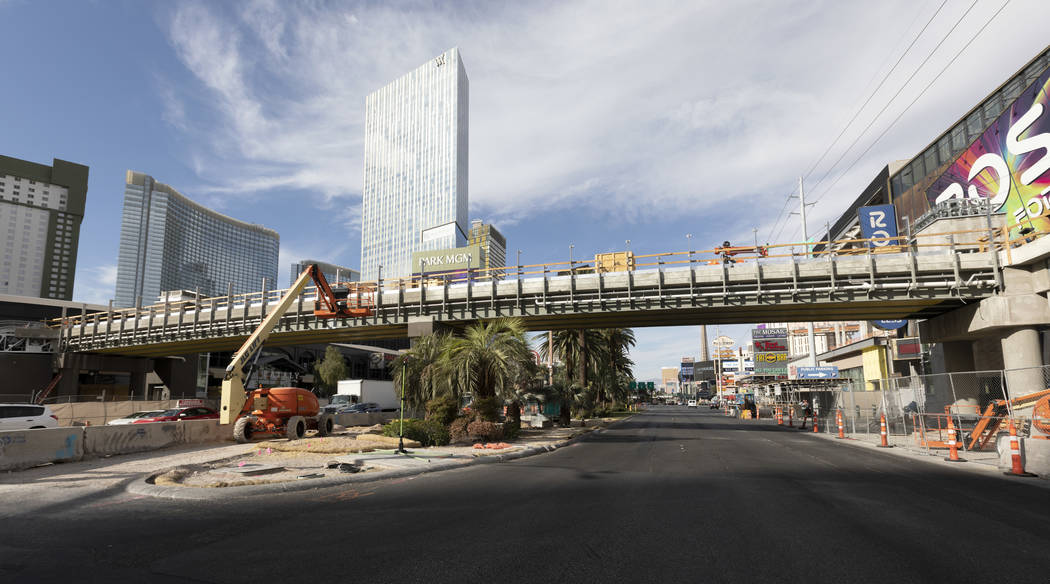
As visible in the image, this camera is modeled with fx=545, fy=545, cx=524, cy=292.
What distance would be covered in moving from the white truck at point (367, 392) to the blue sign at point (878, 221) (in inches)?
1679

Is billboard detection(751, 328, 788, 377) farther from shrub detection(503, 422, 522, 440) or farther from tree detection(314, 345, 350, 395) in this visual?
shrub detection(503, 422, 522, 440)

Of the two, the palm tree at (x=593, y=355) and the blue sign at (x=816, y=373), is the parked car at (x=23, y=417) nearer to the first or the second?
the palm tree at (x=593, y=355)

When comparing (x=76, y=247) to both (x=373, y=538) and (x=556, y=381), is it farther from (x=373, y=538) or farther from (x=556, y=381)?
(x=373, y=538)

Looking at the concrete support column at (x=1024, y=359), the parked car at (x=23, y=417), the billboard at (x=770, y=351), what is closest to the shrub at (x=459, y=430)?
the parked car at (x=23, y=417)

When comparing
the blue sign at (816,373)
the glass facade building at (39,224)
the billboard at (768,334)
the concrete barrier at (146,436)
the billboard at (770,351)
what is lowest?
the concrete barrier at (146,436)

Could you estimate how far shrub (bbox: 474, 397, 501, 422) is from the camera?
2262 cm

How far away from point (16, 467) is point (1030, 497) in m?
22.3

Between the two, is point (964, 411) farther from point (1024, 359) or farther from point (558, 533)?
point (558, 533)

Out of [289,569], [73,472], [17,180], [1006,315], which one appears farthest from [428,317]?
[17,180]

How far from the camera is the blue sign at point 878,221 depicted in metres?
47.8

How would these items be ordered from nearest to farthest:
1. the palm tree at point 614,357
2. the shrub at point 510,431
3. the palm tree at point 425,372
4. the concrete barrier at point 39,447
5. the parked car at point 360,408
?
the concrete barrier at point 39,447 → the palm tree at point 425,372 → the shrub at point 510,431 → the parked car at point 360,408 → the palm tree at point 614,357

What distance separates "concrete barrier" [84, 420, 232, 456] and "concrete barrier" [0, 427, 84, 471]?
39 centimetres

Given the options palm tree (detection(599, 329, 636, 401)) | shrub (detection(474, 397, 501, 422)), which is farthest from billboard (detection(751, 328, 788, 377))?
shrub (detection(474, 397, 501, 422))

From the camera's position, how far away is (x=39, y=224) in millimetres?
154750
